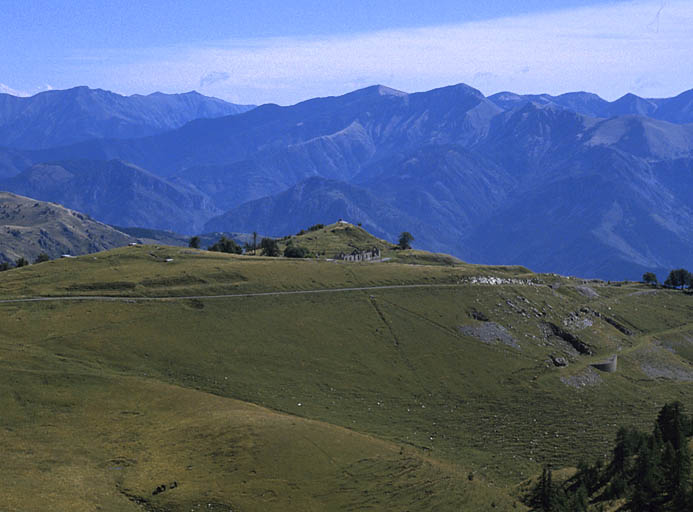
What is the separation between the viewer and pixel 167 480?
7356 centimetres

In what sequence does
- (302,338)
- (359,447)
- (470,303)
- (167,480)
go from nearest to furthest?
(167,480)
(359,447)
(302,338)
(470,303)

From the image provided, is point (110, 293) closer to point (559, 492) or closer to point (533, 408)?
point (533, 408)

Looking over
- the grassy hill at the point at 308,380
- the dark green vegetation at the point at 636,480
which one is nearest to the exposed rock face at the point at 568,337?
the grassy hill at the point at 308,380

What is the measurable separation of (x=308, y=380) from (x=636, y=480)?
2296 inches

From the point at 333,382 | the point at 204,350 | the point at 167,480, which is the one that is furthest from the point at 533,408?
the point at 167,480

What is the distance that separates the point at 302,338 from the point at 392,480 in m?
53.9

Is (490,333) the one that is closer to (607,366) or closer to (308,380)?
(607,366)

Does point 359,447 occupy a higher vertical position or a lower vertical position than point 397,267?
lower

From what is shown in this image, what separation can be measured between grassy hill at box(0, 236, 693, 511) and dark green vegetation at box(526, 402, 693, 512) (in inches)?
276

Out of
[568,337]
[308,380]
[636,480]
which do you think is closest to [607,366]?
[568,337]

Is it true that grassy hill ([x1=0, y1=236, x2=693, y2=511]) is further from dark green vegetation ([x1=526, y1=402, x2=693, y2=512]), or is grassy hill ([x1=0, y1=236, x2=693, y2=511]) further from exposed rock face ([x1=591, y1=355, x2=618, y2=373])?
dark green vegetation ([x1=526, y1=402, x2=693, y2=512])

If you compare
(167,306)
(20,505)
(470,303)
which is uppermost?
(470,303)

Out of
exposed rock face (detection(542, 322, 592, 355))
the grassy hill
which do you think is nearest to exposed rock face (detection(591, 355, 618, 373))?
the grassy hill

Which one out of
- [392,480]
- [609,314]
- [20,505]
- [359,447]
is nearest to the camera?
[20,505]
